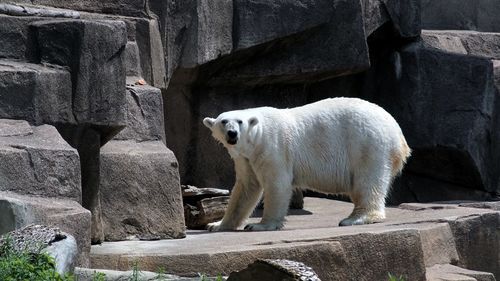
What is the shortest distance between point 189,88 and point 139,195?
3896mm

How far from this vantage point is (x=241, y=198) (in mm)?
10445

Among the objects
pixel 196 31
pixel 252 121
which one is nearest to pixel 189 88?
pixel 196 31

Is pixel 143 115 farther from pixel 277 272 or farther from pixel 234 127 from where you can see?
pixel 277 272

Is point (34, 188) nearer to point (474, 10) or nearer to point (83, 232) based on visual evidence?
point (83, 232)

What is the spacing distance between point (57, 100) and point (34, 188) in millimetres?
913

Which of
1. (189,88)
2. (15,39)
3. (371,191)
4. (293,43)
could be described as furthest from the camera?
(293,43)

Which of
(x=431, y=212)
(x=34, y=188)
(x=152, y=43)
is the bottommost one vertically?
(x=431, y=212)

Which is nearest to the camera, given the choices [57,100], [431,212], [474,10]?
[57,100]

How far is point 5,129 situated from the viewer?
780cm

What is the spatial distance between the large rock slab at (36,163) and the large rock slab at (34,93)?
116 millimetres

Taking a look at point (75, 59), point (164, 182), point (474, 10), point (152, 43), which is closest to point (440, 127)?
point (474, 10)

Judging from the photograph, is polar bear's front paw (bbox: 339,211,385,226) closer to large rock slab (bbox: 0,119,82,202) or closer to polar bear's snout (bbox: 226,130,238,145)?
polar bear's snout (bbox: 226,130,238,145)

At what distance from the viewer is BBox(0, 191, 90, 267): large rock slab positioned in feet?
22.7

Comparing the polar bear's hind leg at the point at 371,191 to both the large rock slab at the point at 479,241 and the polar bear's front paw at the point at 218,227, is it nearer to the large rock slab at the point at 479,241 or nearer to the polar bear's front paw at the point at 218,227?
the large rock slab at the point at 479,241
